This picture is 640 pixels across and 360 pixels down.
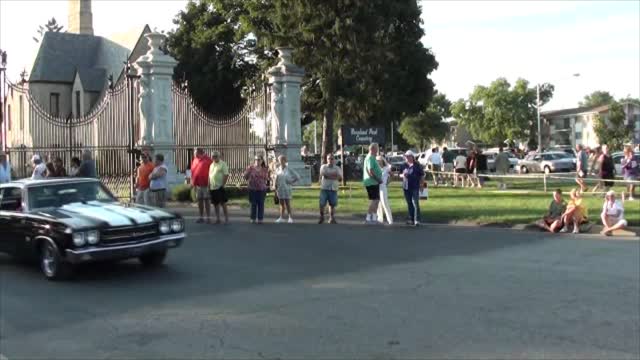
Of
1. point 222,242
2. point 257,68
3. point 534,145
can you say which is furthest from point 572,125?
point 222,242

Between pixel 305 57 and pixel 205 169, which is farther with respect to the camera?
pixel 305 57

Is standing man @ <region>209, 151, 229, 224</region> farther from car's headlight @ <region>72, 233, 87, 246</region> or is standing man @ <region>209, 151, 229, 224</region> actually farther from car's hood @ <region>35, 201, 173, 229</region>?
car's headlight @ <region>72, 233, 87, 246</region>

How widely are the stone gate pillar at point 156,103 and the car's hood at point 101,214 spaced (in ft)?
43.5

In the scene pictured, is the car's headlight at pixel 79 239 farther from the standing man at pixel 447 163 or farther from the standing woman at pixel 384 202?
the standing man at pixel 447 163

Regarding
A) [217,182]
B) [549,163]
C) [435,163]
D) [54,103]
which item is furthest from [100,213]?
[54,103]

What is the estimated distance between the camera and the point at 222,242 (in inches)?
530

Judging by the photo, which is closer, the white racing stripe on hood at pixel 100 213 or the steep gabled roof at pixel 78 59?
the white racing stripe on hood at pixel 100 213

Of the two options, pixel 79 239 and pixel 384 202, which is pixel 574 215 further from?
pixel 79 239

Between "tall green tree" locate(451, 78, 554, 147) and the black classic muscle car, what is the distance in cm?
9959

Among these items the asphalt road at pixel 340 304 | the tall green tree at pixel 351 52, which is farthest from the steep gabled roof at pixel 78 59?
the asphalt road at pixel 340 304

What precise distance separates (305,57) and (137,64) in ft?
34.0

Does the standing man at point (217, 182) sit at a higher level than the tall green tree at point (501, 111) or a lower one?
lower

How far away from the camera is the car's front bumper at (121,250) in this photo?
30.8ft

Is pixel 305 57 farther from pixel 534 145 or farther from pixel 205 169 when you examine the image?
pixel 534 145
